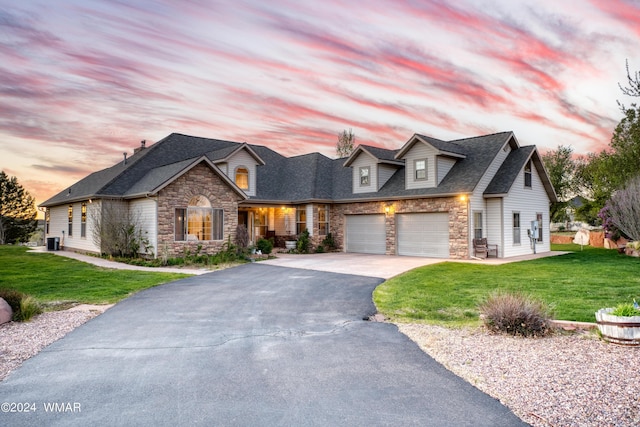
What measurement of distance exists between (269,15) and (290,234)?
47.7ft

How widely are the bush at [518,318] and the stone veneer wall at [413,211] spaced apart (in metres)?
13.0

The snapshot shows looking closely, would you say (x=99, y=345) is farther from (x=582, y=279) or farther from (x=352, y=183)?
(x=352, y=183)

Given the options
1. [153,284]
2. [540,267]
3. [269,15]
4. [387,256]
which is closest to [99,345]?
[153,284]

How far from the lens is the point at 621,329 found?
609 centimetres

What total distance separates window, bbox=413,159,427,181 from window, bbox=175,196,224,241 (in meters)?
10.3

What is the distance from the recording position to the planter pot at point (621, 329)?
6.02 meters

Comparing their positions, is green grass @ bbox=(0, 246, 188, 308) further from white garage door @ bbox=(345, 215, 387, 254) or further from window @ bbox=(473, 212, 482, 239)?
window @ bbox=(473, 212, 482, 239)

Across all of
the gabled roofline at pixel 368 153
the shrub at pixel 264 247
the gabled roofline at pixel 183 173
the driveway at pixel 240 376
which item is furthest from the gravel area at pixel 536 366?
the gabled roofline at pixel 368 153

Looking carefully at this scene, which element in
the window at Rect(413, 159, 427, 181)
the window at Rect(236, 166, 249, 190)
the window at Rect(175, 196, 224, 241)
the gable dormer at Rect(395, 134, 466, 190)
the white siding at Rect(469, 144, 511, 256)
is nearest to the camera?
the window at Rect(175, 196, 224, 241)

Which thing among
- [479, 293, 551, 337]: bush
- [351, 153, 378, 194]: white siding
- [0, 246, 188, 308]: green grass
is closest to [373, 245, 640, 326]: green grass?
[479, 293, 551, 337]: bush

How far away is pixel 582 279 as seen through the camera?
13070mm

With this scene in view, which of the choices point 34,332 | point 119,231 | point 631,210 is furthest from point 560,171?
point 34,332

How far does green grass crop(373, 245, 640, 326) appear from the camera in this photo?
343 inches

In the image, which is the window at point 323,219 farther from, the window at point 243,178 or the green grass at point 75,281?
the green grass at point 75,281
